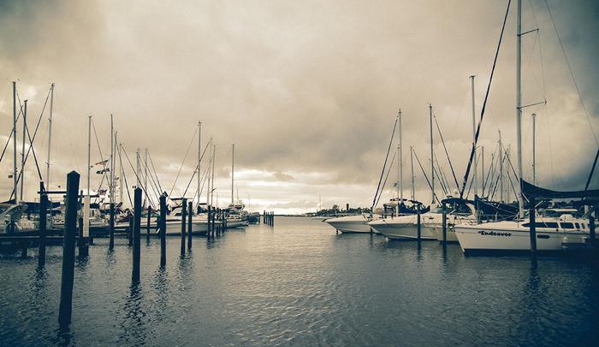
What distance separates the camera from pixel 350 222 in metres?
67.2

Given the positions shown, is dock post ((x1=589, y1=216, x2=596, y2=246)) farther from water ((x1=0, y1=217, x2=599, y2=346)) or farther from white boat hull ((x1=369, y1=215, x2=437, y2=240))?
white boat hull ((x1=369, y1=215, x2=437, y2=240))

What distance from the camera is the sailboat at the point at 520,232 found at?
29.4m

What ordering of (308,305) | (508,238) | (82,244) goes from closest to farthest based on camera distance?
(308,305) < (508,238) < (82,244)

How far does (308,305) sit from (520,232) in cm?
2147

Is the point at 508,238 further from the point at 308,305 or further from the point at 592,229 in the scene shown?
the point at 308,305

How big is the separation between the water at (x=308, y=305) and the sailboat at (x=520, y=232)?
8.82 ft

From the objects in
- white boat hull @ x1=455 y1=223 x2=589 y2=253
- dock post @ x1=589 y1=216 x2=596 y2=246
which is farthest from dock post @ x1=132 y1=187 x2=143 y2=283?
dock post @ x1=589 y1=216 x2=596 y2=246

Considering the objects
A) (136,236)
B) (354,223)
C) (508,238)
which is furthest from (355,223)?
(136,236)

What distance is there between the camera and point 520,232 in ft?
99.1

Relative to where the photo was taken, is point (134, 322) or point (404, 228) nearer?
point (134, 322)

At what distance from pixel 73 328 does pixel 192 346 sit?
14.4 ft

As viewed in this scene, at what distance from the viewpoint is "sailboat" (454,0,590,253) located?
29422mm

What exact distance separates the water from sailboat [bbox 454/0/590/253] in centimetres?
269

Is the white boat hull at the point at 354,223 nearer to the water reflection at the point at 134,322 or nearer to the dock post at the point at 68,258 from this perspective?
the water reflection at the point at 134,322
